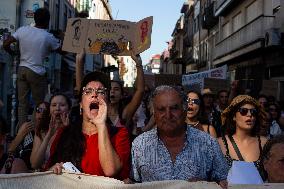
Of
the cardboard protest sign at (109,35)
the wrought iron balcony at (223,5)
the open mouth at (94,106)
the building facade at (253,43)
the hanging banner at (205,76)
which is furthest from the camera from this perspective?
the wrought iron balcony at (223,5)

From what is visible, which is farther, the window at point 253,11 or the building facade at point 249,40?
the window at point 253,11

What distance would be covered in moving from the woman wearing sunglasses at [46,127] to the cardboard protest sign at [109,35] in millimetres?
1357

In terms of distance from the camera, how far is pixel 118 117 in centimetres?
608

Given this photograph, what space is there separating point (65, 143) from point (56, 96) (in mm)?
1315

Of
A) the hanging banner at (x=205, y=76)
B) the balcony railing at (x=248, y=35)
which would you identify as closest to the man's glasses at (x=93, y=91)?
the hanging banner at (x=205, y=76)

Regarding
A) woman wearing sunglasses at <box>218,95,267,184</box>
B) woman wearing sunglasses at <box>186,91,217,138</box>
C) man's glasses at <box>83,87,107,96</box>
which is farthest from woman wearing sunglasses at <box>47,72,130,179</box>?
woman wearing sunglasses at <box>186,91,217,138</box>

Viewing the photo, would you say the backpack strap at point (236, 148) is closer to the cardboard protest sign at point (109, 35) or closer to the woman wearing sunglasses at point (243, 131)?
the woman wearing sunglasses at point (243, 131)

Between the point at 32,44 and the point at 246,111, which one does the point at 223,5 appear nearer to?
the point at 32,44

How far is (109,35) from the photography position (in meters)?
6.85

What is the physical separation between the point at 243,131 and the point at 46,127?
5.96ft

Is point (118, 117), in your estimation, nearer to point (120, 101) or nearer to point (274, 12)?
point (120, 101)

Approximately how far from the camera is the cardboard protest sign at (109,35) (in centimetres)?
664

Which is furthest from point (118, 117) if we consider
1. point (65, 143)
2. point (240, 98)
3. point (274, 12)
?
point (274, 12)

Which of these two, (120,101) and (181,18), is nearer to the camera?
(120,101)
